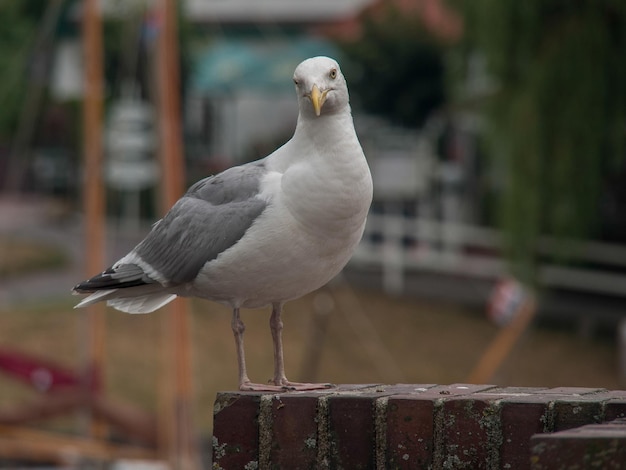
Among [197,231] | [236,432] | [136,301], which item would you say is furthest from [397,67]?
[236,432]

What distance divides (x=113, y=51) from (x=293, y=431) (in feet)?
81.4

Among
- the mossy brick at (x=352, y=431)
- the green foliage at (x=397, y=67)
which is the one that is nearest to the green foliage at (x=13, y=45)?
the green foliage at (x=397, y=67)

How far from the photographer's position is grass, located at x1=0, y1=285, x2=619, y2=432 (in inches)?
641

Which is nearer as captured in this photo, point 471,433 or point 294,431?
point 471,433

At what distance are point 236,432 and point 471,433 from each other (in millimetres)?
609

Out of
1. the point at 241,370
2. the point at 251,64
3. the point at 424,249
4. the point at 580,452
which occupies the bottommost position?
the point at 580,452

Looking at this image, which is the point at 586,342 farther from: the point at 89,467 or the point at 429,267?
the point at 89,467

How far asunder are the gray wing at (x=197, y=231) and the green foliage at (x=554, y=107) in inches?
426

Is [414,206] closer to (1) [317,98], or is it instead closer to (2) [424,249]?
(2) [424,249]

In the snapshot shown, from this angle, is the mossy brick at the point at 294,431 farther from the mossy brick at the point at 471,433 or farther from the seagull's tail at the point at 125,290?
the seagull's tail at the point at 125,290

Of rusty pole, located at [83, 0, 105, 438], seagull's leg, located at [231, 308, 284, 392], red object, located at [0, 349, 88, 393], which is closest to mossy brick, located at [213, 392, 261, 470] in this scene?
seagull's leg, located at [231, 308, 284, 392]

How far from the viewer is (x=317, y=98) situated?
157 inches

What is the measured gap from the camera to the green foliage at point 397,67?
24.6 meters

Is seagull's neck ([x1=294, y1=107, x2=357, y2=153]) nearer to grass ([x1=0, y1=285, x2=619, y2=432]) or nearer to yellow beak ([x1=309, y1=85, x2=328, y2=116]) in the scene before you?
yellow beak ([x1=309, y1=85, x2=328, y2=116])
